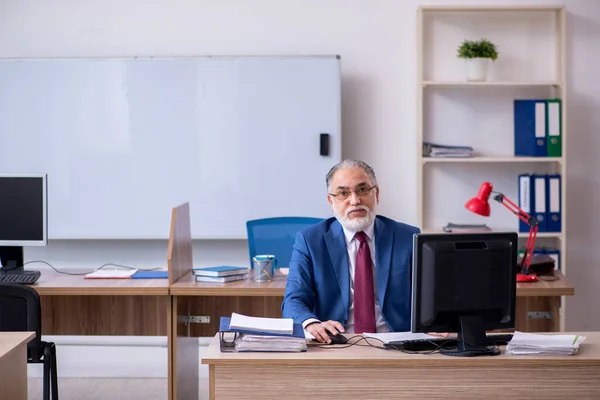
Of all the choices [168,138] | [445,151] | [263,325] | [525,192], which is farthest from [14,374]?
[525,192]

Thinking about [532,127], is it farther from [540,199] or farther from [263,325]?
[263,325]

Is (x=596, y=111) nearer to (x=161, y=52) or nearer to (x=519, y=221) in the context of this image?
(x=519, y=221)

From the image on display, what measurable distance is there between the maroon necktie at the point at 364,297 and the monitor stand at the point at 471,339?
55 centimetres

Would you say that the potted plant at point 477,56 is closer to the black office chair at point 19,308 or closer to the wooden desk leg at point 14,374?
the black office chair at point 19,308

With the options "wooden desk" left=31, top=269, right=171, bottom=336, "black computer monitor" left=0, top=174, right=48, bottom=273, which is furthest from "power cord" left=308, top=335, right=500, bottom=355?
"black computer monitor" left=0, top=174, right=48, bottom=273

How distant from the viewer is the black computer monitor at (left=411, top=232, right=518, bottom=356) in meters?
2.42

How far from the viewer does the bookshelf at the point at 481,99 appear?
5.01 m

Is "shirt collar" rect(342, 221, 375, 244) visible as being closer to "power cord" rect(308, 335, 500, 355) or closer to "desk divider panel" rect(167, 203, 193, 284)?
"power cord" rect(308, 335, 500, 355)

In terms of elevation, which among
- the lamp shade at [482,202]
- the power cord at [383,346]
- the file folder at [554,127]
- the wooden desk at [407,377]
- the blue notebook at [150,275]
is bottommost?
the wooden desk at [407,377]

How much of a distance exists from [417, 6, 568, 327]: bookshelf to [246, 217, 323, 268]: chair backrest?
108 centimetres

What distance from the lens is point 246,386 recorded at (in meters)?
2.34

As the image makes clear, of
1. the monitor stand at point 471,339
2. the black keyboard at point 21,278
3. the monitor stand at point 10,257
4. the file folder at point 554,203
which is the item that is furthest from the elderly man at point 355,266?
the file folder at point 554,203

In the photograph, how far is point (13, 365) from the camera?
2.65 meters

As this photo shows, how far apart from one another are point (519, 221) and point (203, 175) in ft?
6.41
